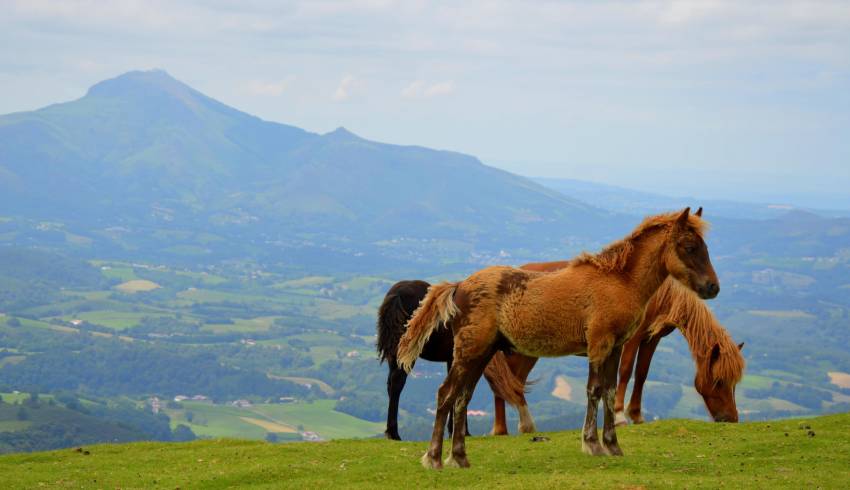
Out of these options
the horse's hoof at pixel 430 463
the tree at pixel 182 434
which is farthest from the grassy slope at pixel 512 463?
the tree at pixel 182 434

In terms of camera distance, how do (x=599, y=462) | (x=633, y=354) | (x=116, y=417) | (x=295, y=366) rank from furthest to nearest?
(x=295, y=366) → (x=116, y=417) → (x=633, y=354) → (x=599, y=462)

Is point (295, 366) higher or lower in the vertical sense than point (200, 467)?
lower

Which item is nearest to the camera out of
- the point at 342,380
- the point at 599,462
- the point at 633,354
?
the point at 599,462

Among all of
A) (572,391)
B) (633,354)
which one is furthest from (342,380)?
(633,354)

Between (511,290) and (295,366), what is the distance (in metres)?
172

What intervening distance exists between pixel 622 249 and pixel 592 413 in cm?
256

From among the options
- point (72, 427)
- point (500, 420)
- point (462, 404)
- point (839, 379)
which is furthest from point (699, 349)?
point (839, 379)

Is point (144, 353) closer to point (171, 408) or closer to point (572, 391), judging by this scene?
point (171, 408)

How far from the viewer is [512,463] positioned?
1553cm

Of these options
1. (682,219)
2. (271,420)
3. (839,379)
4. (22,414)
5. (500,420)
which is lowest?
(271,420)

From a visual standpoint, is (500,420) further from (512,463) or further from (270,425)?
(270,425)

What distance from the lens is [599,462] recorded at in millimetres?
14914

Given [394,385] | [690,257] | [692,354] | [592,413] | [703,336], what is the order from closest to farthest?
[690,257], [592,413], [394,385], [703,336], [692,354]

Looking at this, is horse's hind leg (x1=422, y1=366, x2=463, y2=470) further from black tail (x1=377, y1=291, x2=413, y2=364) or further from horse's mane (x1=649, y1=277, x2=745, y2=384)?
horse's mane (x1=649, y1=277, x2=745, y2=384)
